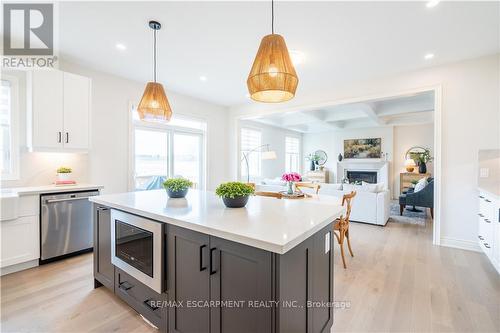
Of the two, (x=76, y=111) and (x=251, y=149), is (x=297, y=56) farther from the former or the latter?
(x=251, y=149)

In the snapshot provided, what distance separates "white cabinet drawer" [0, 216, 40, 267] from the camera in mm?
2580

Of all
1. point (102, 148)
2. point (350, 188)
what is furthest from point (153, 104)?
point (350, 188)

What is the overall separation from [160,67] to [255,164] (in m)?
4.57

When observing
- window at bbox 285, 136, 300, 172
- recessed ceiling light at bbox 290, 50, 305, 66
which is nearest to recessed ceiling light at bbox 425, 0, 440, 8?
recessed ceiling light at bbox 290, 50, 305, 66

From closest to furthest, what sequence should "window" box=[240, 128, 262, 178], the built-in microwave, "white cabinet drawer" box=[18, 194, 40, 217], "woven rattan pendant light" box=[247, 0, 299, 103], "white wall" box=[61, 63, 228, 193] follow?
1. "woven rattan pendant light" box=[247, 0, 299, 103]
2. the built-in microwave
3. "white cabinet drawer" box=[18, 194, 40, 217]
4. "white wall" box=[61, 63, 228, 193]
5. "window" box=[240, 128, 262, 178]

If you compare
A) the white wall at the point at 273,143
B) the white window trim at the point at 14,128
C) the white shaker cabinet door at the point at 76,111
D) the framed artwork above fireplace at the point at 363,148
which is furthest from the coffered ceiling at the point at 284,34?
the framed artwork above fireplace at the point at 363,148

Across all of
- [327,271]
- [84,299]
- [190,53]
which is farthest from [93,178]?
[327,271]

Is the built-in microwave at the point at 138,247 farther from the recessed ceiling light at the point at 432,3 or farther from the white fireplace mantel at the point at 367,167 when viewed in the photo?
the white fireplace mantel at the point at 367,167

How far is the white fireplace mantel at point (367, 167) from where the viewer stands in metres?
8.14

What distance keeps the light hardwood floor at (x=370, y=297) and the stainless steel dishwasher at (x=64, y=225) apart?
0.49 ft

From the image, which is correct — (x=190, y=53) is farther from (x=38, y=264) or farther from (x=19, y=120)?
(x=38, y=264)

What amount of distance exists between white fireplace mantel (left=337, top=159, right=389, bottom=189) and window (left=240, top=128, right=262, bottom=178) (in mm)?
3709

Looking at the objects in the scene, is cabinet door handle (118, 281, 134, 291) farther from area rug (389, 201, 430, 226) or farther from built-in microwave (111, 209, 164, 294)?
area rug (389, 201, 430, 226)

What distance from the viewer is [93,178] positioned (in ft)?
12.3
